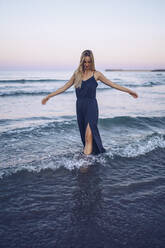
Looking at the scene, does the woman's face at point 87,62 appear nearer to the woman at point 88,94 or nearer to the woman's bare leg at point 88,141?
the woman at point 88,94

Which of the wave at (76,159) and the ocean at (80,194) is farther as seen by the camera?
the wave at (76,159)

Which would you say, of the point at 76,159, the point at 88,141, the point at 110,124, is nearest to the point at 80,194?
the point at 76,159

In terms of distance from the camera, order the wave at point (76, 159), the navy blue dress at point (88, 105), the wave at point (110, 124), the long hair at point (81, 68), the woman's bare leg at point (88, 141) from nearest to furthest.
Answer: the long hair at point (81, 68) < the wave at point (76, 159) < the navy blue dress at point (88, 105) < the woman's bare leg at point (88, 141) < the wave at point (110, 124)

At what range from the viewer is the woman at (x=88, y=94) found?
161 inches

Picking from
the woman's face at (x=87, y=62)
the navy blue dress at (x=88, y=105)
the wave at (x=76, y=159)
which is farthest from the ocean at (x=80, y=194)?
the woman's face at (x=87, y=62)

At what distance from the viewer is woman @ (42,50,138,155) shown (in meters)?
4.09

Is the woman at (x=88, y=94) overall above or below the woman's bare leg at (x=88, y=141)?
above

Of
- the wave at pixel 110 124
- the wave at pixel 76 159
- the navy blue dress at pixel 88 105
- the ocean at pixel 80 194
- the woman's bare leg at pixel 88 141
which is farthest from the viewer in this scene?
the wave at pixel 110 124

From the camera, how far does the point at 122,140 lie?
6223 millimetres

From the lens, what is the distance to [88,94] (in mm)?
4285

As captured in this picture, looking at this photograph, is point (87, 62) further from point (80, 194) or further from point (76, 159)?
point (80, 194)

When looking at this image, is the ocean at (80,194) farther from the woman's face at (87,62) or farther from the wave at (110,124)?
the woman's face at (87,62)

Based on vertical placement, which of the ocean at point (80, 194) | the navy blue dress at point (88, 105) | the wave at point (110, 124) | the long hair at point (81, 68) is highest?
the long hair at point (81, 68)

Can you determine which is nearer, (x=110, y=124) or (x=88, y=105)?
(x=88, y=105)
